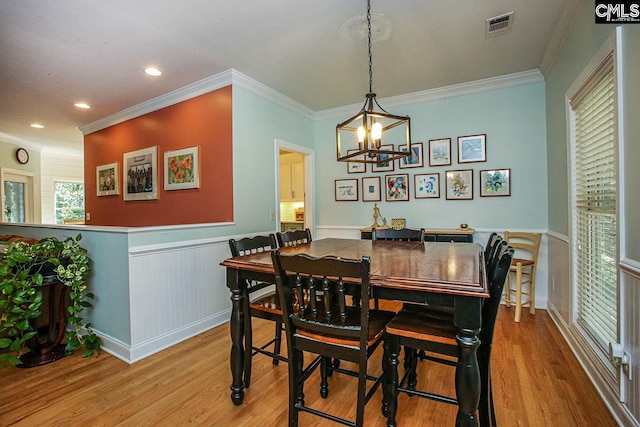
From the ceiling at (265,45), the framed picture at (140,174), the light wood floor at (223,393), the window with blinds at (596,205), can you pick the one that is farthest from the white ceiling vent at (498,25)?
the framed picture at (140,174)

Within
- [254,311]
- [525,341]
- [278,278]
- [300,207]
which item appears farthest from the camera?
[300,207]

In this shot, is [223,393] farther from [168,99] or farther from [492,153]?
[492,153]

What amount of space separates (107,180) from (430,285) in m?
5.43

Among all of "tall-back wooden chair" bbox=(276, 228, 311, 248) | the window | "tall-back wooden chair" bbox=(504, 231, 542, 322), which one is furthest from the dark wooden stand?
the window

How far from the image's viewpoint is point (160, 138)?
4.06m

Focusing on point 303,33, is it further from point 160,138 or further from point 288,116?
point 160,138

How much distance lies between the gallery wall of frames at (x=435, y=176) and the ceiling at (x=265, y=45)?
0.80 meters

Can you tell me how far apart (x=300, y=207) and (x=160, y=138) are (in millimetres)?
3339

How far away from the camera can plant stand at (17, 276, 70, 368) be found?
2.37 meters

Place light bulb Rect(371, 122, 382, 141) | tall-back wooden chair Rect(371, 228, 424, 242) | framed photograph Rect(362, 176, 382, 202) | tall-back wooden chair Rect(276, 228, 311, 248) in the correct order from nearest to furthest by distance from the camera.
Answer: light bulb Rect(371, 122, 382, 141), tall-back wooden chair Rect(276, 228, 311, 248), tall-back wooden chair Rect(371, 228, 424, 242), framed photograph Rect(362, 176, 382, 202)

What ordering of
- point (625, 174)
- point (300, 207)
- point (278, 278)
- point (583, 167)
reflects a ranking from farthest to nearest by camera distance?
point (300, 207)
point (583, 167)
point (625, 174)
point (278, 278)

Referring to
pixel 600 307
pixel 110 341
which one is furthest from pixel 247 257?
pixel 600 307

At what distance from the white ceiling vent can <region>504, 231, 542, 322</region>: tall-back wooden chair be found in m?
2.08

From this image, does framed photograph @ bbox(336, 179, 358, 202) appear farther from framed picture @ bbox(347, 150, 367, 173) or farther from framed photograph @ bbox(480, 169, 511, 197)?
framed photograph @ bbox(480, 169, 511, 197)
